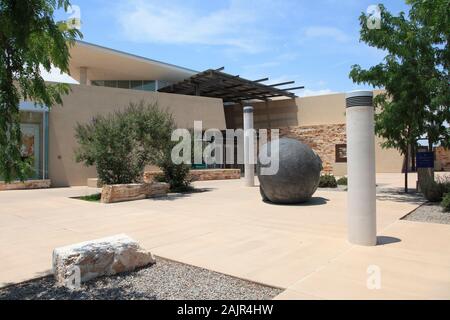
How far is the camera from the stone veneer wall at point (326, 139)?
2703 centimetres

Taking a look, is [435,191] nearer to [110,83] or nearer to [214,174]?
[214,174]

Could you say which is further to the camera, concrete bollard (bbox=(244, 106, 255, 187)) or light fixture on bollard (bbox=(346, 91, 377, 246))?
concrete bollard (bbox=(244, 106, 255, 187))

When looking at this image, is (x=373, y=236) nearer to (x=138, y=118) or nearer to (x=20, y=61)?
(x=20, y=61)

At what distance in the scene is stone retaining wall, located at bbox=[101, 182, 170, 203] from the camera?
472 inches

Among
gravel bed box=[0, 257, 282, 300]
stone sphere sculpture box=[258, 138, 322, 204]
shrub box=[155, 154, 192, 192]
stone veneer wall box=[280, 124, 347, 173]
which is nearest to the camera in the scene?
gravel bed box=[0, 257, 282, 300]

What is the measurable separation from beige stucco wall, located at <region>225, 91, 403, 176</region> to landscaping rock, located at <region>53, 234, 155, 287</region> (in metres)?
23.2

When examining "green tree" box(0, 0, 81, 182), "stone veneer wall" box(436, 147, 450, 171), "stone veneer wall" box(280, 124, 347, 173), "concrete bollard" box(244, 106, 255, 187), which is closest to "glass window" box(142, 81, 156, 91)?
"stone veneer wall" box(280, 124, 347, 173)

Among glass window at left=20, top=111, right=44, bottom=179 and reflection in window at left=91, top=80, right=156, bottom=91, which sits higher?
reflection in window at left=91, top=80, right=156, bottom=91

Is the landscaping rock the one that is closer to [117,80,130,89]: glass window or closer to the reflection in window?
the reflection in window

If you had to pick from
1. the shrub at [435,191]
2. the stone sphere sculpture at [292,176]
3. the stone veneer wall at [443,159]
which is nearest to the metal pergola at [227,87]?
the stone veneer wall at [443,159]

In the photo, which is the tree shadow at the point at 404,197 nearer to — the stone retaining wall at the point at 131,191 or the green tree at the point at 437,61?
the green tree at the point at 437,61

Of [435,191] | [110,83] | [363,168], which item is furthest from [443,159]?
[110,83]

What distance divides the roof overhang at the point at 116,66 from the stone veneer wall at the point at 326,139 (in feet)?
35.7
